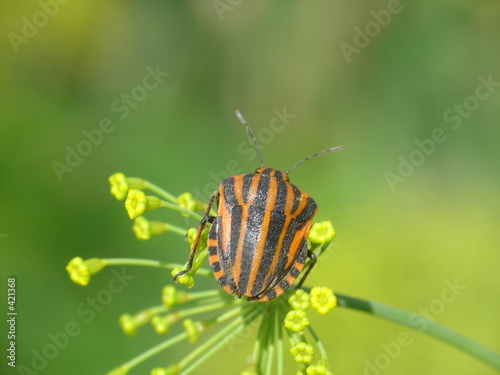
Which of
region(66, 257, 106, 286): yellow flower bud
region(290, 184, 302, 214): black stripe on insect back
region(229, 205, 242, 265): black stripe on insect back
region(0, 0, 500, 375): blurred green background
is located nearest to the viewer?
region(229, 205, 242, 265): black stripe on insect back

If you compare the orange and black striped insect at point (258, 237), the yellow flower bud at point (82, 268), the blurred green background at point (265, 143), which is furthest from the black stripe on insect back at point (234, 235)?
the blurred green background at point (265, 143)

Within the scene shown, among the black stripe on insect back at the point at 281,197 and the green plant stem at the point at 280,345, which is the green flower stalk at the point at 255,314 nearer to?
the green plant stem at the point at 280,345

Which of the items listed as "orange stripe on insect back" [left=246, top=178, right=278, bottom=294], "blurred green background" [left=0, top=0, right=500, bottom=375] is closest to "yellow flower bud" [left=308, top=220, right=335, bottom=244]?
"orange stripe on insect back" [left=246, top=178, right=278, bottom=294]

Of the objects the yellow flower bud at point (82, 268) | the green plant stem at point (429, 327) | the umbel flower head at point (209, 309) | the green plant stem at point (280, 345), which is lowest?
the green plant stem at point (429, 327)

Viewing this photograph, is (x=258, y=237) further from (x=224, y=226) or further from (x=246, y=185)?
(x=246, y=185)

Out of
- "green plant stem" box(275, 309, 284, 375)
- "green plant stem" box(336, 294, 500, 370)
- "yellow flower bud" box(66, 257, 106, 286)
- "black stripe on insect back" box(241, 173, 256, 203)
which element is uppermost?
"yellow flower bud" box(66, 257, 106, 286)

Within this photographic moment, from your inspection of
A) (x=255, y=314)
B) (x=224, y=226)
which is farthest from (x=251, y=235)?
(x=255, y=314)

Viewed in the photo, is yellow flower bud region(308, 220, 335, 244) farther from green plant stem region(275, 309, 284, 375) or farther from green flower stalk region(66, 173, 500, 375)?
green plant stem region(275, 309, 284, 375)
